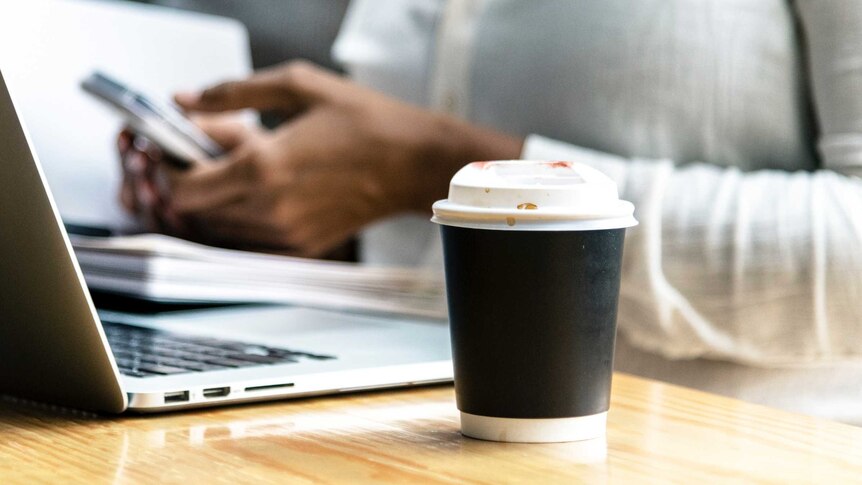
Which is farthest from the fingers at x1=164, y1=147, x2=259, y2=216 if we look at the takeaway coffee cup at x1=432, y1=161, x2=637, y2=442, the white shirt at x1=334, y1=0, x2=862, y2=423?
the takeaway coffee cup at x1=432, y1=161, x2=637, y2=442

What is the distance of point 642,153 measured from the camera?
0.89 m

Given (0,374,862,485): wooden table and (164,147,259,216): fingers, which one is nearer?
(0,374,862,485): wooden table

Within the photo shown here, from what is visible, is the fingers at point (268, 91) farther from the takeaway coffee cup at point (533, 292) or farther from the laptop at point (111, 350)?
the takeaway coffee cup at point (533, 292)

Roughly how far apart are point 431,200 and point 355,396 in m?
0.48

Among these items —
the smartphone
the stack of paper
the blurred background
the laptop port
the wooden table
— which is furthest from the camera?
the blurred background

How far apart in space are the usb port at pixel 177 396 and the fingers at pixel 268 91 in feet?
1.74

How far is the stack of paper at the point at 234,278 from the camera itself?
0.67m

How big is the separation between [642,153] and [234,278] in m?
0.41

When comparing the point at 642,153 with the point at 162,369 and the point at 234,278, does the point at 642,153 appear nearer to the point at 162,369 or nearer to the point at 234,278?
the point at 234,278

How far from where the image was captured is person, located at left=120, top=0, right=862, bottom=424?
2.42ft

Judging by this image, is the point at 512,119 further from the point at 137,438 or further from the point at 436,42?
the point at 137,438

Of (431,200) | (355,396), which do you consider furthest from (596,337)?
(431,200)

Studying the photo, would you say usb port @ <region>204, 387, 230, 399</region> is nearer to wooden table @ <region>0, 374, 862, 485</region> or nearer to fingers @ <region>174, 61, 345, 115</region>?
wooden table @ <region>0, 374, 862, 485</region>

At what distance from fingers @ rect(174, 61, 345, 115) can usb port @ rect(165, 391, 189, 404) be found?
53 centimetres
